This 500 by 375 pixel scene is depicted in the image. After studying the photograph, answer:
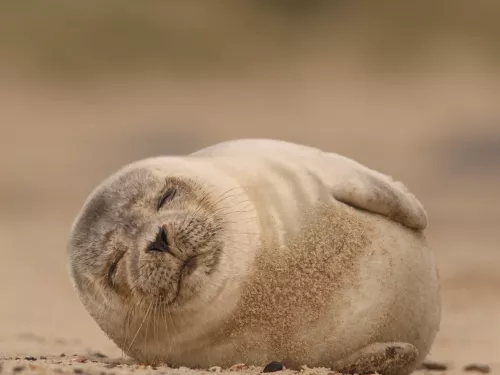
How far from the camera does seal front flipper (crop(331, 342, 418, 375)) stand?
4.36 metres

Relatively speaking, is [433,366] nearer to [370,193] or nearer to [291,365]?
[370,193]

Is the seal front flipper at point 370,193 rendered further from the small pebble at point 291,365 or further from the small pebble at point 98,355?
the small pebble at point 98,355

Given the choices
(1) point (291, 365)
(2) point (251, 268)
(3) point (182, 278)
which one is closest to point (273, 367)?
(1) point (291, 365)

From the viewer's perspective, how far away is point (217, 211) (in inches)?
173

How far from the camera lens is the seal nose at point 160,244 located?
4.18 metres

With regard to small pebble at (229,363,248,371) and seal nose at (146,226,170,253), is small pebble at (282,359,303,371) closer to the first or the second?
small pebble at (229,363,248,371)

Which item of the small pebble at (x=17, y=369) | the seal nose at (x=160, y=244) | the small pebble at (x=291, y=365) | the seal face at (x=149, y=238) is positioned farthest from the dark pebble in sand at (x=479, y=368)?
the small pebble at (x=17, y=369)

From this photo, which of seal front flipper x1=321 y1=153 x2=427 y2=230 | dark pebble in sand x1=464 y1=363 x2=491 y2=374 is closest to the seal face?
seal front flipper x1=321 y1=153 x2=427 y2=230

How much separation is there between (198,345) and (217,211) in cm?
56

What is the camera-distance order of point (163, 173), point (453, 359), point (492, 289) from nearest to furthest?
point (163, 173) < point (453, 359) < point (492, 289)

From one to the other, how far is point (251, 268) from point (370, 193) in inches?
27.5

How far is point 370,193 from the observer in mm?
4641

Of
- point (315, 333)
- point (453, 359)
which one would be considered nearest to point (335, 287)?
point (315, 333)

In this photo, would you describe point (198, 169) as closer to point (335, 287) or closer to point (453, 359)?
point (335, 287)
